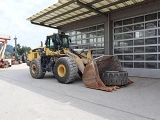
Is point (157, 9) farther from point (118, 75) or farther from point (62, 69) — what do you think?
point (62, 69)

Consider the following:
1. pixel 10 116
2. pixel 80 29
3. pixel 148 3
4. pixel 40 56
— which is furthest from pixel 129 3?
pixel 10 116

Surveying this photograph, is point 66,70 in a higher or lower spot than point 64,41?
lower

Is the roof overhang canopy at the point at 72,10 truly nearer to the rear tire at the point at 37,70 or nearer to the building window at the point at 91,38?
the building window at the point at 91,38

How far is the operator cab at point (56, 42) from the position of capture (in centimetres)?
1079

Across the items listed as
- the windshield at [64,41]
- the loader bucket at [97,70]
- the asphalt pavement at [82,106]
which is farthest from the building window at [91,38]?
the asphalt pavement at [82,106]

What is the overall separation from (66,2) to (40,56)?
11.7 ft

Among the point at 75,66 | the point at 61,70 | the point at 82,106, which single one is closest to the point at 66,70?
the point at 75,66

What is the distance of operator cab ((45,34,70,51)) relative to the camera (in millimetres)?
10789

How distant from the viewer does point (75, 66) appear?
905cm

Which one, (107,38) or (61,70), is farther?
(107,38)

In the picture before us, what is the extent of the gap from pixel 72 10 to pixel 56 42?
3.34 m

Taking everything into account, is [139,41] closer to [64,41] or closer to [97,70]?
[64,41]

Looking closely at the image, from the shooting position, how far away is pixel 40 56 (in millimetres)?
11719

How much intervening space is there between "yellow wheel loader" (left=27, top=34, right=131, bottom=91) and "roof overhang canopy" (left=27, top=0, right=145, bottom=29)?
2.27 m
